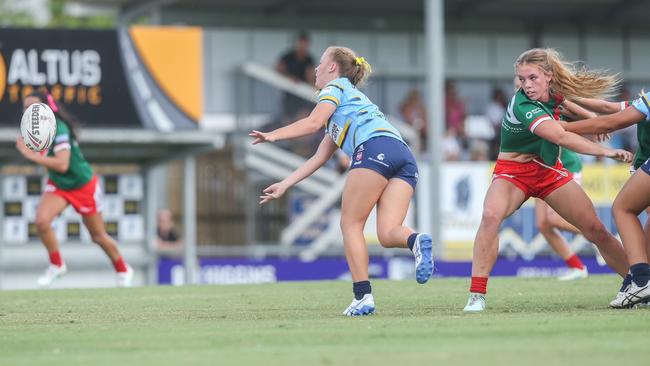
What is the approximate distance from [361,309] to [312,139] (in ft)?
55.1

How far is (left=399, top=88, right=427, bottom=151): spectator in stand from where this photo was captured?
97.2 ft

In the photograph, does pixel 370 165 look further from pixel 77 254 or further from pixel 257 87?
pixel 257 87

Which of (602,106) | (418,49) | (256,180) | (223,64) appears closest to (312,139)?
(256,180)

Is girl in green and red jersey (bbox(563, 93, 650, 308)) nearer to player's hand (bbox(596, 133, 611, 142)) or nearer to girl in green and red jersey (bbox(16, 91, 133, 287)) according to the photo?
player's hand (bbox(596, 133, 611, 142))

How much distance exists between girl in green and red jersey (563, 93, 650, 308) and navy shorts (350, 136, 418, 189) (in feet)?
4.25

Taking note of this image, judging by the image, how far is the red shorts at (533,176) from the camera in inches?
424

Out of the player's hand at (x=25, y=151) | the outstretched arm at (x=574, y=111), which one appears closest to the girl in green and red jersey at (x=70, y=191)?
the player's hand at (x=25, y=151)

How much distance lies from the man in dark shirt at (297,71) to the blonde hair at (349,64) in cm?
1624

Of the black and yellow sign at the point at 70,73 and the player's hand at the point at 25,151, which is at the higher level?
the black and yellow sign at the point at 70,73

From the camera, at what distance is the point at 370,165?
412 inches

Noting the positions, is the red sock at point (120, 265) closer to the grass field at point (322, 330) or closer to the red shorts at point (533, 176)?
the grass field at point (322, 330)

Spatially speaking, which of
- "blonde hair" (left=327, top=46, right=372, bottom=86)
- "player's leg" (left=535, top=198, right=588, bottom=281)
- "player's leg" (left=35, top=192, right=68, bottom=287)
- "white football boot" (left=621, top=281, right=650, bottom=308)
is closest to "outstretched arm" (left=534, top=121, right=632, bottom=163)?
Answer: "white football boot" (left=621, top=281, right=650, bottom=308)

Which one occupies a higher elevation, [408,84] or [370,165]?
[408,84]

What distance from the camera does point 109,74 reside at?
2180cm
